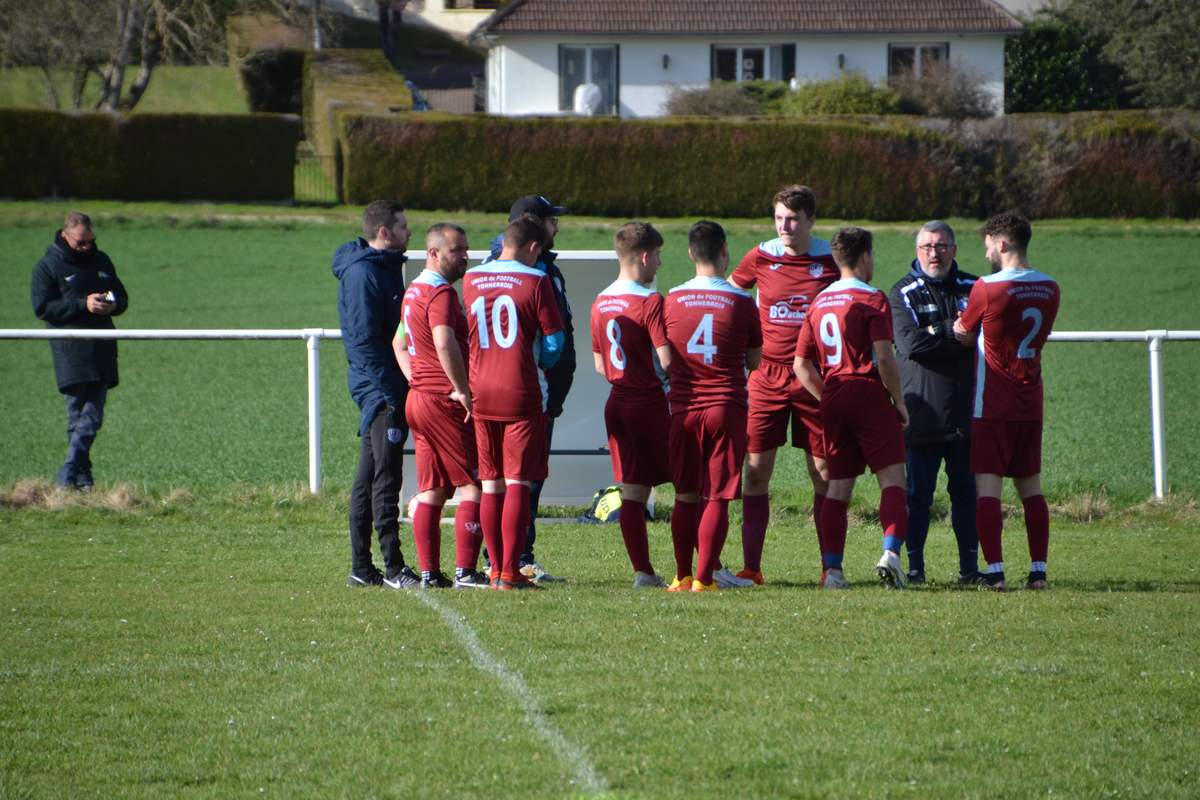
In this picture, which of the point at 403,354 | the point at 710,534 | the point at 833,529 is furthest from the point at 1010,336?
the point at 403,354

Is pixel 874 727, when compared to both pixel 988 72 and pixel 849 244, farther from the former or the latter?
pixel 988 72

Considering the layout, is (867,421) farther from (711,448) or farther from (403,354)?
(403,354)

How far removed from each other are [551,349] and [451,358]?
532mm

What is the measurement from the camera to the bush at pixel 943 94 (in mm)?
43188

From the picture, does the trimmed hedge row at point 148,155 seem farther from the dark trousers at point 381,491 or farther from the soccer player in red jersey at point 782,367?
the soccer player in red jersey at point 782,367

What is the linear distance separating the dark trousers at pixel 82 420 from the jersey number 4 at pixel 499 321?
5.79 meters

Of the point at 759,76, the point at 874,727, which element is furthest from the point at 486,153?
the point at 874,727

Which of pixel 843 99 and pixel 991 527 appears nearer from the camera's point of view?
pixel 991 527

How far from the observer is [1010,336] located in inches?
331

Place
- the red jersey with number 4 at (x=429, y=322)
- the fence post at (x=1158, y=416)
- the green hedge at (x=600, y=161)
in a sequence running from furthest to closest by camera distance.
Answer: the green hedge at (x=600, y=161) < the fence post at (x=1158, y=416) < the red jersey with number 4 at (x=429, y=322)

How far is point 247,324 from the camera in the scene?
1045 inches

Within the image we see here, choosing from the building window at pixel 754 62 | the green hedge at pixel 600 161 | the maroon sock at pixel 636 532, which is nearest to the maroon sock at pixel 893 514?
the maroon sock at pixel 636 532

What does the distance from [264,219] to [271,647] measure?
30325mm

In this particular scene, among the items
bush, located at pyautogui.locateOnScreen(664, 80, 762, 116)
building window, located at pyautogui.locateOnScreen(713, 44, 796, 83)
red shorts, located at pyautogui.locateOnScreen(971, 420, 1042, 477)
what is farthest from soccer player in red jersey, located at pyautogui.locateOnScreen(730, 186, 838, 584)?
building window, located at pyautogui.locateOnScreen(713, 44, 796, 83)
